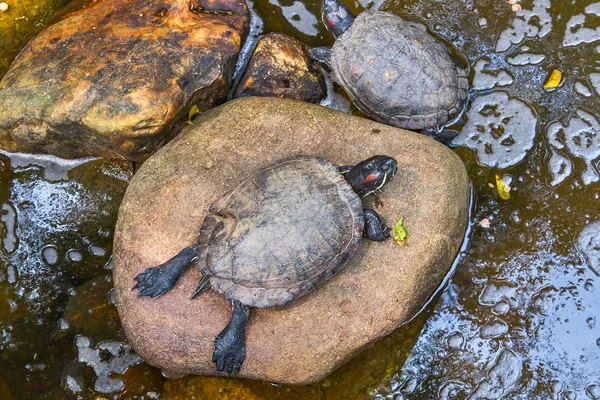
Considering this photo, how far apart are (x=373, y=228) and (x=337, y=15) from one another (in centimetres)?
233

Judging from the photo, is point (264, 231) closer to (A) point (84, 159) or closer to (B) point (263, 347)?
(B) point (263, 347)

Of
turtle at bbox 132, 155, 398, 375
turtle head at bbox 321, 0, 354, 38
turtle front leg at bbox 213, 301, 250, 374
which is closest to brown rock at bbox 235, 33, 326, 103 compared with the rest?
turtle head at bbox 321, 0, 354, 38

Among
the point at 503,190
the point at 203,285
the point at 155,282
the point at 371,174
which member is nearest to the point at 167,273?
the point at 155,282

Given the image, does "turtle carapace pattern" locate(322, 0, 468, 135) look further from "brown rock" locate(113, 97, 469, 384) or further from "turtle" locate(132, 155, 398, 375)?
"turtle" locate(132, 155, 398, 375)

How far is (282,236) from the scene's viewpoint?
392cm

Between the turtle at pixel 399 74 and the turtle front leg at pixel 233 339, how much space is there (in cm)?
232

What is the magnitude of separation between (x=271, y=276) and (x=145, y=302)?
116 centimetres

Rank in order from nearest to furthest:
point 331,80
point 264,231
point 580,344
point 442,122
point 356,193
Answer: point 264,231
point 356,193
point 580,344
point 442,122
point 331,80

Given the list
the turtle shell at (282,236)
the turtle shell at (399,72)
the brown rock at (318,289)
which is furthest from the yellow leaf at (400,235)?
the turtle shell at (399,72)

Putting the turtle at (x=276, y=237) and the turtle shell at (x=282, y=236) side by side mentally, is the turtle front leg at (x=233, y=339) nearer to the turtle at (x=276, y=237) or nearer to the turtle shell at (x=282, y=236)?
the turtle at (x=276, y=237)

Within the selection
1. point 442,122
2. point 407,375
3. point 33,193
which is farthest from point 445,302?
point 33,193

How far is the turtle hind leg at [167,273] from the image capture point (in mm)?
4230

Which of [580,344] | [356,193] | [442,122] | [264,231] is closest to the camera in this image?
[264,231]

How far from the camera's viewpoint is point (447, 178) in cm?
447
